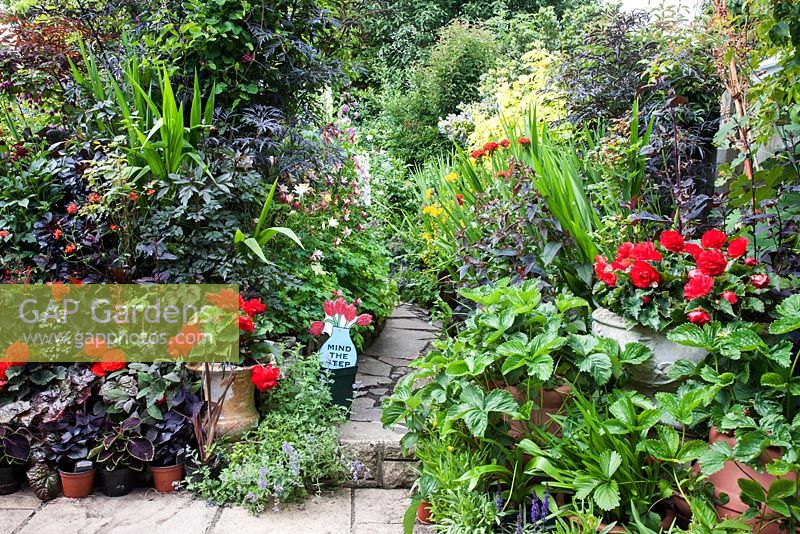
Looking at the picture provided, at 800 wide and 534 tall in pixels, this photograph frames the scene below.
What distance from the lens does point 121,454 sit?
8.20 feet

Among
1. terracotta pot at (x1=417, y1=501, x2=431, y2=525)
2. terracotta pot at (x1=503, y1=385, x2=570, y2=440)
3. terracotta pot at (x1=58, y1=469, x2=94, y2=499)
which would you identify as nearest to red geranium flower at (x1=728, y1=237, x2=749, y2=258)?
terracotta pot at (x1=503, y1=385, x2=570, y2=440)

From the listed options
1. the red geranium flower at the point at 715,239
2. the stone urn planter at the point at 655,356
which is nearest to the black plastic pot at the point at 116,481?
the stone urn planter at the point at 655,356

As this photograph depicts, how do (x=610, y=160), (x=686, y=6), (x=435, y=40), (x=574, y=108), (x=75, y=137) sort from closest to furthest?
(x=610, y=160) < (x=75, y=137) < (x=686, y=6) < (x=574, y=108) < (x=435, y=40)

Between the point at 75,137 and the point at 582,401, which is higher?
the point at 75,137

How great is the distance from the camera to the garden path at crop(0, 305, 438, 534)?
227cm

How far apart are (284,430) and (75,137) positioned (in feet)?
5.73

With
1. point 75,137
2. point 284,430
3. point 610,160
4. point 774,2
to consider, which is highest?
point 774,2

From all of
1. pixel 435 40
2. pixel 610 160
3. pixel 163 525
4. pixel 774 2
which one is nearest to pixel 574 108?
pixel 610 160

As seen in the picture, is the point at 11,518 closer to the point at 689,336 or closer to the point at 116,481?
the point at 116,481

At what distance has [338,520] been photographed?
2.33 metres

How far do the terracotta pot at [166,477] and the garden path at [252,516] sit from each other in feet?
0.11

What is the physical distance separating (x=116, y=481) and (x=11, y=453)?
427 mm

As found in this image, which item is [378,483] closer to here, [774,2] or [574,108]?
[774,2]

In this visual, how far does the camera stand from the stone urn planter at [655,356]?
78.3 inches
